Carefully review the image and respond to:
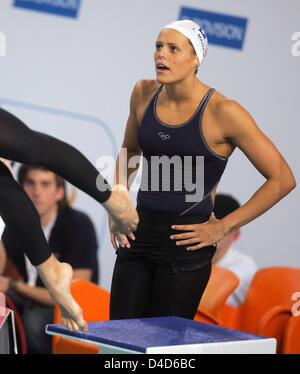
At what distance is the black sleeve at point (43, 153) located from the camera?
1524 mm

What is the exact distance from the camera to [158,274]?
2334 mm

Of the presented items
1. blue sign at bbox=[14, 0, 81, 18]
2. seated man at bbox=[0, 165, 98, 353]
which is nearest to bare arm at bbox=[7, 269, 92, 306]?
seated man at bbox=[0, 165, 98, 353]

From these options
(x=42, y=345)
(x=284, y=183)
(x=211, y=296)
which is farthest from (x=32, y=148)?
(x=42, y=345)

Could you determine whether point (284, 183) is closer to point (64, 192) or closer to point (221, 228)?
point (221, 228)

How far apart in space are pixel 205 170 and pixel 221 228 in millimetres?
226

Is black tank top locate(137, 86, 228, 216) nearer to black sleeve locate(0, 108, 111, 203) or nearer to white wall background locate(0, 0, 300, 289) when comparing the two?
black sleeve locate(0, 108, 111, 203)

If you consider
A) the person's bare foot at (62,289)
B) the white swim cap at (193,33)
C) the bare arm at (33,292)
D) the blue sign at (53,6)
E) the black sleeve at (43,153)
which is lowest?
the bare arm at (33,292)

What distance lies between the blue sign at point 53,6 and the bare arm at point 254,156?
2.02 meters

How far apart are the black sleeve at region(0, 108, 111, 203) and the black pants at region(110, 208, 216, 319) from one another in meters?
0.69

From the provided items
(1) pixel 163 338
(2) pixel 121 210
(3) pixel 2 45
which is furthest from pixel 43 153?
(3) pixel 2 45

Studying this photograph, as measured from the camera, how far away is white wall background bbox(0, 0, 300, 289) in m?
4.00
